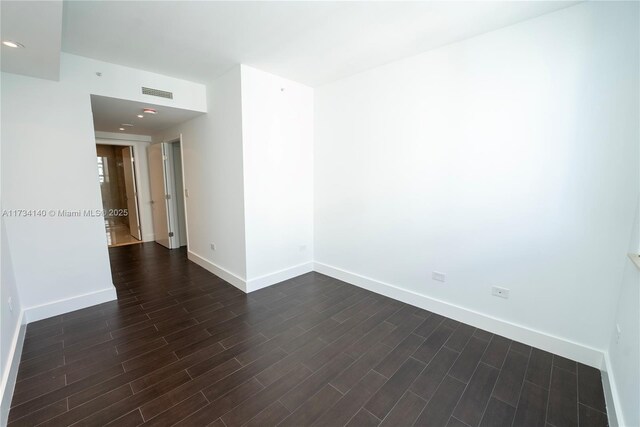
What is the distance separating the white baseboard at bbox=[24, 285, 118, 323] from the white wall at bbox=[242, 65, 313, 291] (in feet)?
5.30

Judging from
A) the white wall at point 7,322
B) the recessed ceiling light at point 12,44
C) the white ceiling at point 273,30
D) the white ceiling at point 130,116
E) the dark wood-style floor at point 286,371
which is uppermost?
the white ceiling at point 273,30

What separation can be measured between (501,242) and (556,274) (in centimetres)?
44

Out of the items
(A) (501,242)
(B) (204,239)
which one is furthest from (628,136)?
(B) (204,239)

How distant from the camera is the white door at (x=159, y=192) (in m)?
5.03

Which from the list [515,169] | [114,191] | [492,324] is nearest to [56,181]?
[515,169]

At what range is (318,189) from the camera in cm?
395

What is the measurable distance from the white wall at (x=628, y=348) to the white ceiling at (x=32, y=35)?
371cm

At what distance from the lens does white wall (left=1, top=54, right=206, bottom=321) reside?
2510mm

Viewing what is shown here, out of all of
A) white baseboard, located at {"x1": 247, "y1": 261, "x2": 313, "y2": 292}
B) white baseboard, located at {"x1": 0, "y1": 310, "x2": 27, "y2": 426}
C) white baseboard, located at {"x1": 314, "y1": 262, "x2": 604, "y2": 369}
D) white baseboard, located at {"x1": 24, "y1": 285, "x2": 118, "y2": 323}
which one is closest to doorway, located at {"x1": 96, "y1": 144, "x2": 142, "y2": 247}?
white baseboard, located at {"x1": 24, "y1": 285, "x2": 118, "y2": 323}

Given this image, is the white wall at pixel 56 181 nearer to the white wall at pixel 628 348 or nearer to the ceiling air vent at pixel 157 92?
the ceiling air vent at pixel 157 92

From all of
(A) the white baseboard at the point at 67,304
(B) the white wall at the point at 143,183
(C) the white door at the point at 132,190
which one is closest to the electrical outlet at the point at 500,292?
(A) the white baseboard at the point at 67,304

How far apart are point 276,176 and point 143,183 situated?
3933 millimetres

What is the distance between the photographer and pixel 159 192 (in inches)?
211

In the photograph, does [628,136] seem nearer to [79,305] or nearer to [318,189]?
[318,189]
